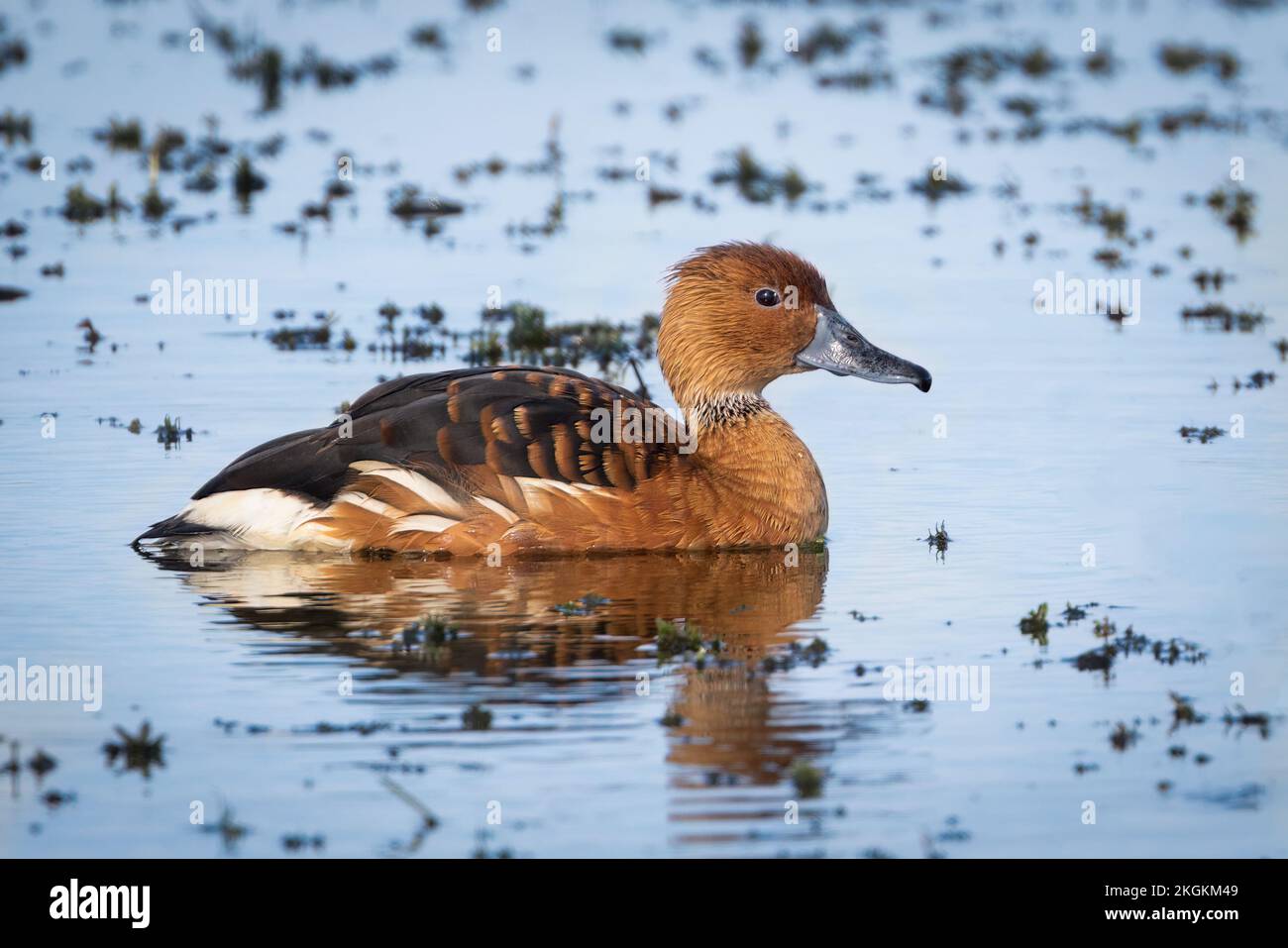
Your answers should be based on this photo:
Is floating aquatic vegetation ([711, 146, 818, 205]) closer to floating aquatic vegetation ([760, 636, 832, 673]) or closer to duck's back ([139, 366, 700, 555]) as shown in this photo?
duck's back ([139, 366, 700, 555])

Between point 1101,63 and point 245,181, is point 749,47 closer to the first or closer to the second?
point 1101,63

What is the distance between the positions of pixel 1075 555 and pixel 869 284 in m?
7.90

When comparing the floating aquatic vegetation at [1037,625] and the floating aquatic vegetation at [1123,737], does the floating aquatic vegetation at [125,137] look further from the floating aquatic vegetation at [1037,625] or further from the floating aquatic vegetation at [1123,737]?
the floating aquatic vegetation at [1123,737]

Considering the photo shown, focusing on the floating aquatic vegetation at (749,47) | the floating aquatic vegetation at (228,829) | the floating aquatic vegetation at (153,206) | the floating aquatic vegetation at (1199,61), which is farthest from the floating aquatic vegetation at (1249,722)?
the floating aquatic vegetation at (749,47)

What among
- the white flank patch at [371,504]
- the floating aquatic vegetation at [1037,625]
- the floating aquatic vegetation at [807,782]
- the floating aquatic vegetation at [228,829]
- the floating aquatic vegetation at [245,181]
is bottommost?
the floating aquatic vegetation at [228,829]

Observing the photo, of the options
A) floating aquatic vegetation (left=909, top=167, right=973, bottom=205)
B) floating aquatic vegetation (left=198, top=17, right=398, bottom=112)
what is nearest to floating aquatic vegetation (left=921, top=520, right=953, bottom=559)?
floating aquatic vegetation (left=909, top=167, right=973, bottom=205)

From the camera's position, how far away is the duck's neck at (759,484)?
1231 cm

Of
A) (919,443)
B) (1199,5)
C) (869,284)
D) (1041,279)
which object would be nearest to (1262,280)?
(1041,279)

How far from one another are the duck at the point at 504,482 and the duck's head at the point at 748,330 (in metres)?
0.46

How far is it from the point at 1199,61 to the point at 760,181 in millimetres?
12538

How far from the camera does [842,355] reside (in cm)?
1291

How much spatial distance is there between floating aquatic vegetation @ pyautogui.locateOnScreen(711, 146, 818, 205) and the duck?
11140mm

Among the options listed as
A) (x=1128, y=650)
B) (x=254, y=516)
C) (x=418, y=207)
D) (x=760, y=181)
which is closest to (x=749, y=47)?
(x=760, y=181)
